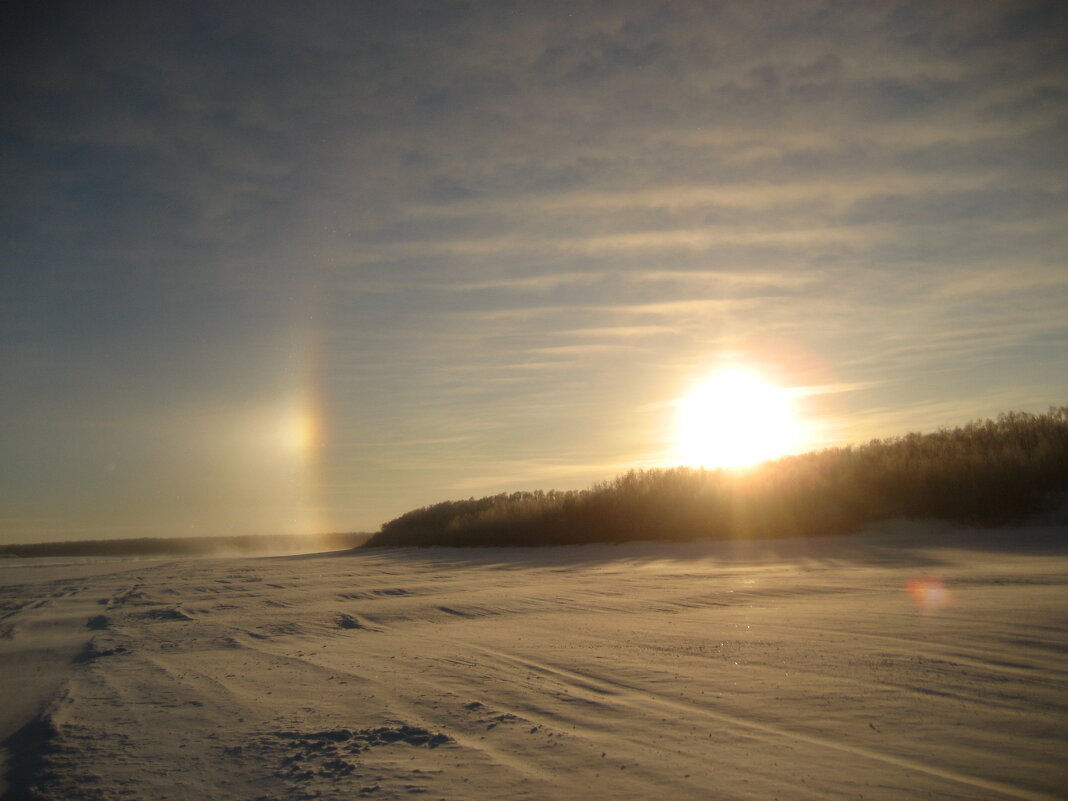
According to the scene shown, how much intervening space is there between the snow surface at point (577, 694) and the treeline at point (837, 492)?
10.0 feet

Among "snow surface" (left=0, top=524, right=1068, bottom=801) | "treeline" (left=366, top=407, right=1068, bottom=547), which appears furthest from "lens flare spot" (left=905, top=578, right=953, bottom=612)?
"treeline" (left=366, top=407, right=1068, bottom=547)

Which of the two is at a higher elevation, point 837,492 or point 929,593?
point 837,492

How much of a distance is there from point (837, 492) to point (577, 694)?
8.38 metres

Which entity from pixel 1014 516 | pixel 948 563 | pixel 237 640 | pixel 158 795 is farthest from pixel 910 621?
pixel 1014 516

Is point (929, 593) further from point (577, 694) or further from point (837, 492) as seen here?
point (837, 492)

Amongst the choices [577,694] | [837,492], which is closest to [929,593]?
[577,694]

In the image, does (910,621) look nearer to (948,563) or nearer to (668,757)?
(668,757)

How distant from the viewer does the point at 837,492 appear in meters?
10.2

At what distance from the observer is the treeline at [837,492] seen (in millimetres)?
8758

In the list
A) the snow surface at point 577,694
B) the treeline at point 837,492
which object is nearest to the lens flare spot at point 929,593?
the snow surface at point 577,694

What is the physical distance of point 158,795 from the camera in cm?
222

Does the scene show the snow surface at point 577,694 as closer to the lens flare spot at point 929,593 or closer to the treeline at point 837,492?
the lens flare spot at point 929,593

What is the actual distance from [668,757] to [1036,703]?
1.37 meters

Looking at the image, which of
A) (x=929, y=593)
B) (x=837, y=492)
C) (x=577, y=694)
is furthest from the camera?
(x=837, y=492)
